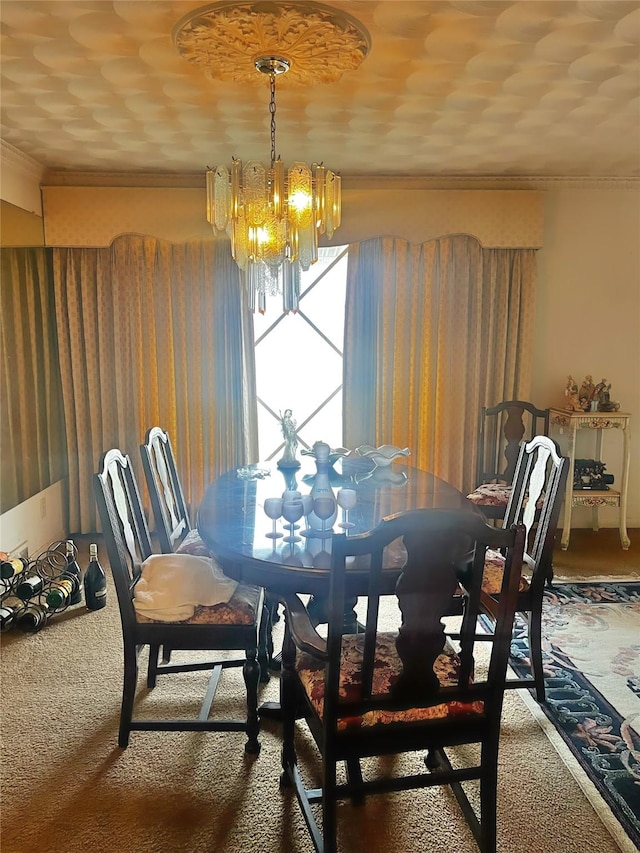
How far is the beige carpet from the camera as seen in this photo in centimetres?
179

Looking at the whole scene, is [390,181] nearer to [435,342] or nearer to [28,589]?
[435,342]

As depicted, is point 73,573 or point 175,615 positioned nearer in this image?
point 175,615

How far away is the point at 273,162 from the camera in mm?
2533

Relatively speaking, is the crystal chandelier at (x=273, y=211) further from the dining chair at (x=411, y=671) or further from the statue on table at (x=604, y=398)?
the statue on table at (x=604, y=398)

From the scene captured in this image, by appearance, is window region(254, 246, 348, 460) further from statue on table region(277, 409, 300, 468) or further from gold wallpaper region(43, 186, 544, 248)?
statue on table region(277, 409, 300, 468)

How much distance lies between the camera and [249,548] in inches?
78.7

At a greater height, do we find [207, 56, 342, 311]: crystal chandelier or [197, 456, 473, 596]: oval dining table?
[207, 56, 342, 311]: crystal chandelier

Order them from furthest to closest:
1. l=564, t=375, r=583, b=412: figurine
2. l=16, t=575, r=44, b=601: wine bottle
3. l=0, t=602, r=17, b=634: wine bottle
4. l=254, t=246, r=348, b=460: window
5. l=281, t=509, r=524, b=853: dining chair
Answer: l=254, t=246, r=348, b=460: window < l=564, t=375, r=583, b=412: figurine < l=16, t=575, r=44, b=601: wine bottle < l=0, t=602, r=17, b=634: wine bottle < l=281, t=509, r=524, b=853: dining chair

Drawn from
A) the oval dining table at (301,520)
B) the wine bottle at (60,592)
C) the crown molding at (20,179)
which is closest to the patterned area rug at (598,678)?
the oval dining table at (301,520)

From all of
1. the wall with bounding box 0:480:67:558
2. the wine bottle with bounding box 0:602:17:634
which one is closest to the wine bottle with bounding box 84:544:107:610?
the wine bottle with bounding box 0:602:17:634

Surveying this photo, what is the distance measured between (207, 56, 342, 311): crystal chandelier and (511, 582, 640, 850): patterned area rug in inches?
78.8

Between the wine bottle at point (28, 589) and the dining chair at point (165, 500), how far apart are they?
0.82 metres

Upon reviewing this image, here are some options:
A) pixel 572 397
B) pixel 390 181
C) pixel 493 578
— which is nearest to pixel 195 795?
pixel 493 578

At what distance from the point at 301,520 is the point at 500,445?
2.48m
